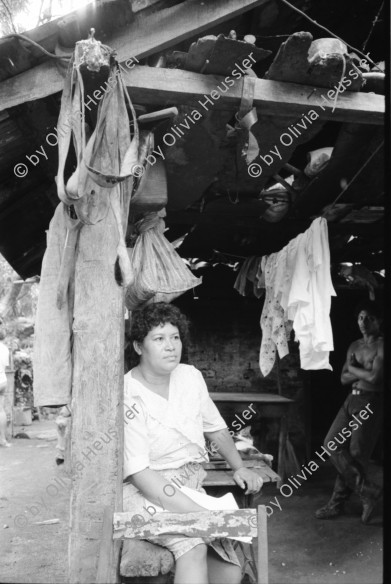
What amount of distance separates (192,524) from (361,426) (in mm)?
3639

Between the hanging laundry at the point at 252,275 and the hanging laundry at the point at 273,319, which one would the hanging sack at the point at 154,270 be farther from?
the hanging laundry at the point at 252,275

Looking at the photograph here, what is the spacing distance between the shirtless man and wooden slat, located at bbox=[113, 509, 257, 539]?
136 inches

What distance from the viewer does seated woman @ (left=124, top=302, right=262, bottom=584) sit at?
3088 mm

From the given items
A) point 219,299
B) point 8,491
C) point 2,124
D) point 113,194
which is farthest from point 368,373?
point 8,491

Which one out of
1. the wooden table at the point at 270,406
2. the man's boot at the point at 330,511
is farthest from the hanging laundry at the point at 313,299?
the wooden table at the point at 270,406

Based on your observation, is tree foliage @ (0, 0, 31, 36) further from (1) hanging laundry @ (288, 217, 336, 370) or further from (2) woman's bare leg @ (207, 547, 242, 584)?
(2) woman's bare leg @ (207, 547, 242, 584)

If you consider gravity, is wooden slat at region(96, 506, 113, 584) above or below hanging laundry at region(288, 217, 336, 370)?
below

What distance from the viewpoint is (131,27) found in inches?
122

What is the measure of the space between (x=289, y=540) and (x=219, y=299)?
159 inches

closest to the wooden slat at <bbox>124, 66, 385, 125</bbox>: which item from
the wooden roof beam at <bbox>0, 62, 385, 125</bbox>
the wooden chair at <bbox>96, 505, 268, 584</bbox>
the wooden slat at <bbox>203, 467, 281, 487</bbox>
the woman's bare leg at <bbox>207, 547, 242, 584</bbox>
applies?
the wooden roof beam at <bbox>0, 62, 385, 125</bbox>

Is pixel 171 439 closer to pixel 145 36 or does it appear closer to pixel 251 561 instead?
pixel 251 561

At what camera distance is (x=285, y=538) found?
17.6 ft

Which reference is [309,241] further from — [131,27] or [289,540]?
[289,540]

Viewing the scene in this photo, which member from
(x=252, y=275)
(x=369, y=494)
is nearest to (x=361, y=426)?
(x=369, y=494)
